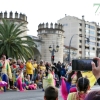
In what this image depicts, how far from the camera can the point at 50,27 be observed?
67500 mm

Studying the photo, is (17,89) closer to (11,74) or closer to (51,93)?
(11,74)

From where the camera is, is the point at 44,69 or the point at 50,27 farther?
the point at 50,27

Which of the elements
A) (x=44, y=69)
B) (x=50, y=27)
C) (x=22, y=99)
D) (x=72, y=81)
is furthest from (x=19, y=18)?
(x=72, y=81)

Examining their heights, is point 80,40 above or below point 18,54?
above

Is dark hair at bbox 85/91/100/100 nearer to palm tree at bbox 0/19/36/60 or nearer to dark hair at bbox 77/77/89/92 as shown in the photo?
dark hair at bbox 77/77/89/92

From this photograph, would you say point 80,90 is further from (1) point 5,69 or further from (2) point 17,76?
(2) point 17,76

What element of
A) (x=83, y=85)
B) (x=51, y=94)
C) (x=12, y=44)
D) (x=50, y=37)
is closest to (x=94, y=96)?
(x=51, y=94)

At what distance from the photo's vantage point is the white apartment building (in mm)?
107562

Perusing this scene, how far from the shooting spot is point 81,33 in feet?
369

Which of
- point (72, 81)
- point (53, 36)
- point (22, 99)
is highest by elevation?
point (53, 36)

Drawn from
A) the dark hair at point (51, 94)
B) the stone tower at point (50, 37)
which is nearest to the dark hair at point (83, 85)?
the dark hair at point (51, 94)

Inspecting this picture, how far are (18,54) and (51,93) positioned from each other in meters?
32.8

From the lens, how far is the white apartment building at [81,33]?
107562 millimetres

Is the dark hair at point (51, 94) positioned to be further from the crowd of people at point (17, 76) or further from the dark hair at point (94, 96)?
the crowd of people at point (17, 76)
